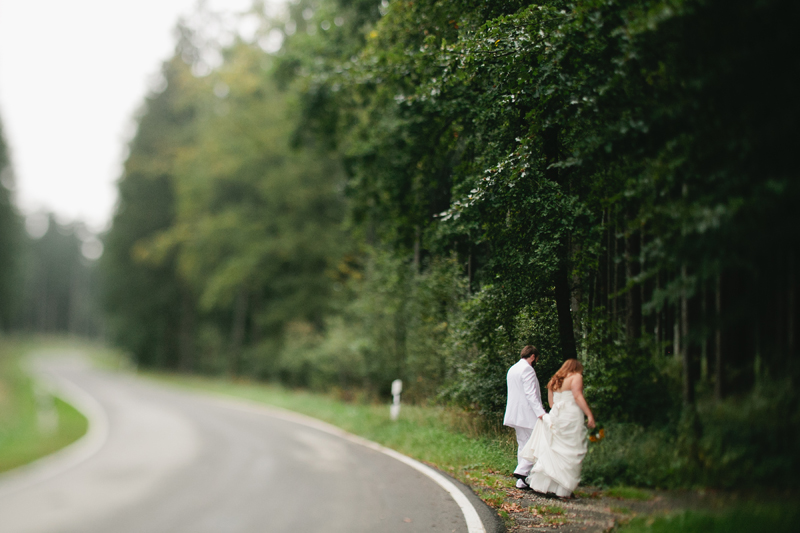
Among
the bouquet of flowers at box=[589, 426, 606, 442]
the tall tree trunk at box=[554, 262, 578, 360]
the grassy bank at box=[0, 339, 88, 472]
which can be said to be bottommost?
the grassy bank at box=[0, 339, 88, 472]

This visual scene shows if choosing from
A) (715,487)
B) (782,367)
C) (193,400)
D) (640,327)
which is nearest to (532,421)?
(640,327)

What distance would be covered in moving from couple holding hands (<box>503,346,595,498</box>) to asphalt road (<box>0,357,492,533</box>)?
81cm

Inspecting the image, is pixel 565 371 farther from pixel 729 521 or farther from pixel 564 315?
pixel 729 521

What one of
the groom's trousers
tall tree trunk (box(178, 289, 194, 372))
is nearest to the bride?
the groom's trousers

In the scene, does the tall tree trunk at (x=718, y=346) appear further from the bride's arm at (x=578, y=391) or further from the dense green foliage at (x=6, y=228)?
the dense green foliage at (x=6, y=228)

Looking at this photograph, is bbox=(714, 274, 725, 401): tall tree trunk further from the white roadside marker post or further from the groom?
the white roadside marker post

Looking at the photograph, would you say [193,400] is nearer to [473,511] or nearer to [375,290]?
[375,290]

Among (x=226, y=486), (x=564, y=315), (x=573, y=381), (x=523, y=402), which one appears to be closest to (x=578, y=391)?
(x=573, y=381)

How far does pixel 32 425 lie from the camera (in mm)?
19828

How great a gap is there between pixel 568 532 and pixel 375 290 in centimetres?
1094

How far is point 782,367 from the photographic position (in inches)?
111

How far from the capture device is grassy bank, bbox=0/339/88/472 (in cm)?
1589

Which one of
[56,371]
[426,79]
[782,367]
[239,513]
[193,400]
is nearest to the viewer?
[782,367]

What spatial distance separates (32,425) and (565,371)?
22.2 meters
